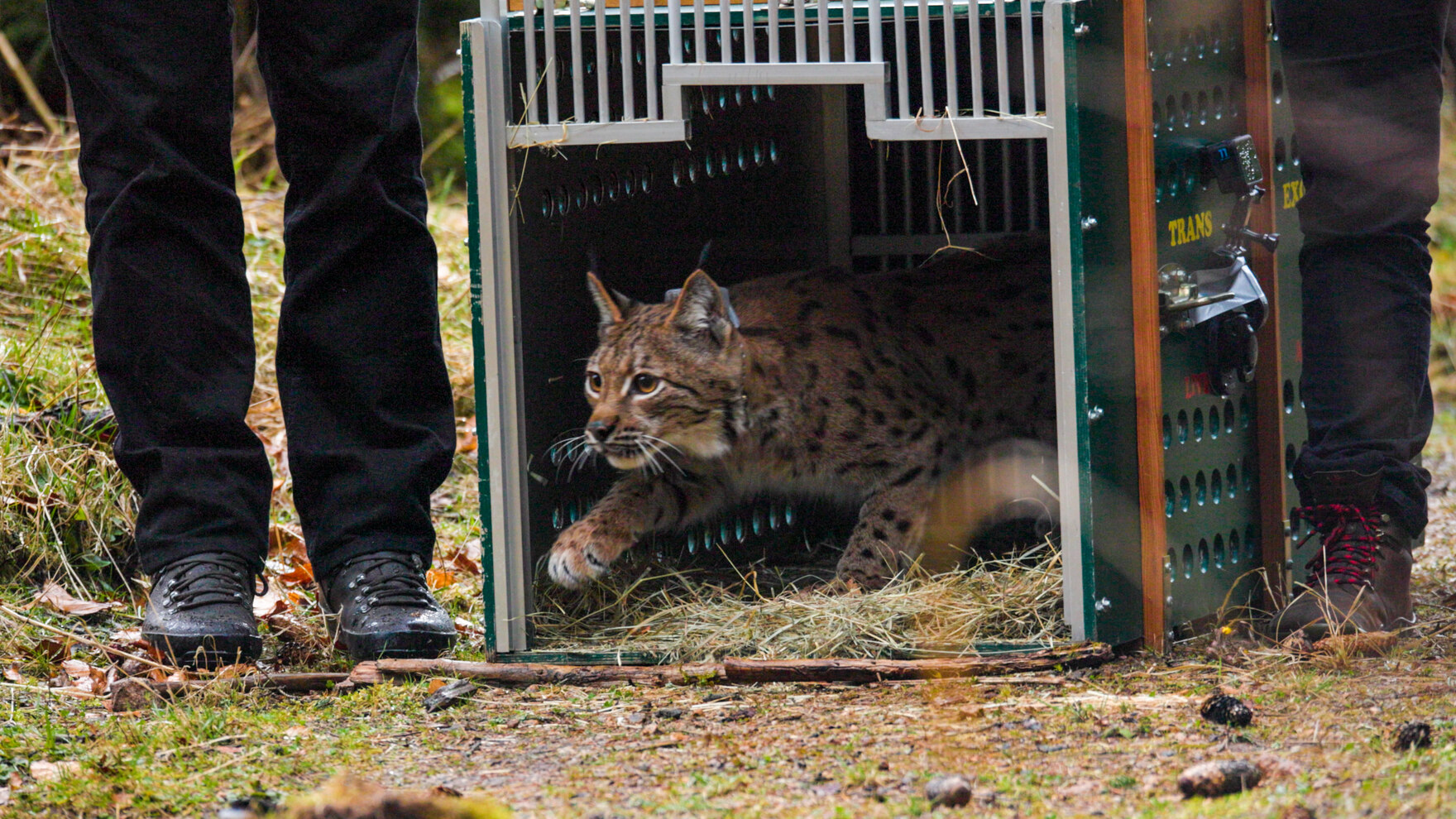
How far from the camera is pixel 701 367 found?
10.2 feet

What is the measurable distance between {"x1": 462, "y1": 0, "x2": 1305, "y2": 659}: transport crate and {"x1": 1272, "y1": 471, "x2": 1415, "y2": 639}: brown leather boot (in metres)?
0.19

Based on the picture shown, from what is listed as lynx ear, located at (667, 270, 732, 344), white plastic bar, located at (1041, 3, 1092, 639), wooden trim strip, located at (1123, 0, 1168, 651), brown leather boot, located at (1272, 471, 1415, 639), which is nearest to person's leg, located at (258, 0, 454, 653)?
lynx ear, located at (667, 270, 732, 344)

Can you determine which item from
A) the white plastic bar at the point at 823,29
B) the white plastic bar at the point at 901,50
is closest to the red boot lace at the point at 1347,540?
the white plastic bar at the point at 901,50

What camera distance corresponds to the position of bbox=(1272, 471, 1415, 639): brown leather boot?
2594mm

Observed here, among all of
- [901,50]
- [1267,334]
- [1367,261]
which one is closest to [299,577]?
[901,50]

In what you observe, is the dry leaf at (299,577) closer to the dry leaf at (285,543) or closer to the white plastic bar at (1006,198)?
the dry leaf at (285,543)

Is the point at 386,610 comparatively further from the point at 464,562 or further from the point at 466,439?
the point at 466,439

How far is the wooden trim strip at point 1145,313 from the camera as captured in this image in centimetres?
252

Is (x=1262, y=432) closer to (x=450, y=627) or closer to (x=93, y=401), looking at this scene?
(x=450, y=627)

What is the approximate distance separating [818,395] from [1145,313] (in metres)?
0.85

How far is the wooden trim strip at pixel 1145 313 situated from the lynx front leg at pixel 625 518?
963 millimetres

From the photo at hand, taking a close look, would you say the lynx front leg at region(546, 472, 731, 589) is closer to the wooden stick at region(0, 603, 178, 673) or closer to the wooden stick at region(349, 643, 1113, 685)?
the wooden stick at region(349, 643, 1113, 685)

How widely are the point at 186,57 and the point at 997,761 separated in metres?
1.69

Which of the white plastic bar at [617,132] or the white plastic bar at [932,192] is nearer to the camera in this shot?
the white plastic bar at [617,132]
